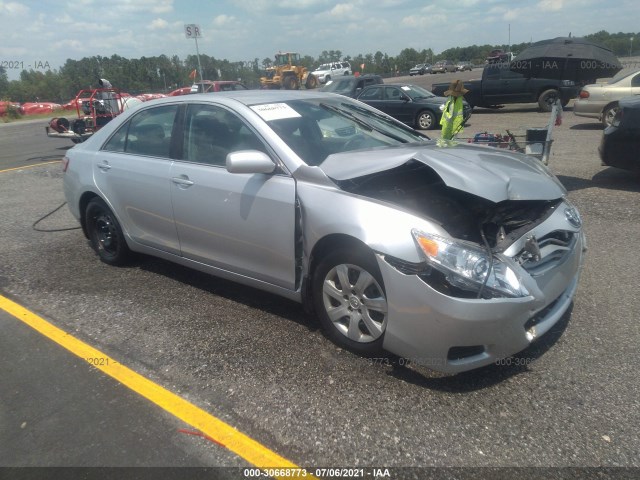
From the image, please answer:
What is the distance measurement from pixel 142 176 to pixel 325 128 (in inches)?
65.3

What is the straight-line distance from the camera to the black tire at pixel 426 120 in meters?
14.3

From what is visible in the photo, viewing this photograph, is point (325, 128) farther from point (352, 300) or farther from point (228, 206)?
point (352, 300)

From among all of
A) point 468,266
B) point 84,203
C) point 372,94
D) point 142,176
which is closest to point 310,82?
point 372,94

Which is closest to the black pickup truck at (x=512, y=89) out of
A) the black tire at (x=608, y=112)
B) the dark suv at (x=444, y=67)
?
the black tire at (x=608, y=112)

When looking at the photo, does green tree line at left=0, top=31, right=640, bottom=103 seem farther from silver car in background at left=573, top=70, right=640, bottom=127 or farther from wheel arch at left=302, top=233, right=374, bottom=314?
wheel arch at left=302, top=233, right=374, bottom=314

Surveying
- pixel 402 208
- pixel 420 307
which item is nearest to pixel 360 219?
pixel 402 208

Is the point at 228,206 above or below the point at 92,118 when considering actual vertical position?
below

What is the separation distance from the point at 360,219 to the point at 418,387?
104 cm

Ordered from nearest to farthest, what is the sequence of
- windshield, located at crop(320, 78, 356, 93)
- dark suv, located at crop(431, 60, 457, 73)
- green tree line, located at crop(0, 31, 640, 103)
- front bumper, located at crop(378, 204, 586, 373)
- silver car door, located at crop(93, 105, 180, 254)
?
front bumper, located at crop(378, 204, 586, 373)
silver car door, located at crop(93, 105, 180, 254)
windshield, located at crop(320, 78, 356, 93)
green tree line, located at crop(0, 31, 640, 103)
dark suv, located at crop(431, 60, 457, 73)

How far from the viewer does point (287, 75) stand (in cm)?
3619

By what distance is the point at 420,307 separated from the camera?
2660mm

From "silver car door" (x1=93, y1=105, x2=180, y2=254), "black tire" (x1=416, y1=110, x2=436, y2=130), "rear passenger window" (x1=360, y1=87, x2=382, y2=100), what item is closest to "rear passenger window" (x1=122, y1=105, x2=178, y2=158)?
"silver car door" (x1=93, y1=105, x2=180, y2=254)

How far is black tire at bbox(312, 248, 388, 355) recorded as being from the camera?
2.92 meters

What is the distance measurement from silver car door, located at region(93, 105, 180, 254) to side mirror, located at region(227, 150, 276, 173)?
0.99 meters
